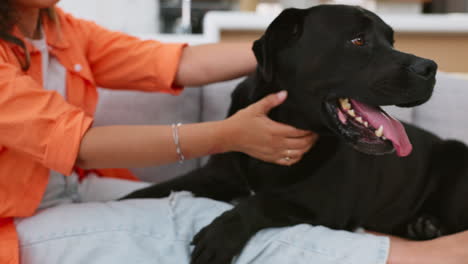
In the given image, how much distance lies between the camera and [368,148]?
0.88 meters

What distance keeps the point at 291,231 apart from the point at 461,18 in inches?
49.7

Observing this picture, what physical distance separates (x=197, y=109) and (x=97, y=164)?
1.96 ft

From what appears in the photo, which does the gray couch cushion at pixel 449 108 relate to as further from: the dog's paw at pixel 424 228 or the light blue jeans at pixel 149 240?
the light blue jeans at pixel 149 240

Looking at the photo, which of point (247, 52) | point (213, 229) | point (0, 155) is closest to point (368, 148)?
point (213, 229)

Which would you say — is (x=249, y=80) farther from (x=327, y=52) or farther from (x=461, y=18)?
(x=461, y=18)

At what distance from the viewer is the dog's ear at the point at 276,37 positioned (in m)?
0.94

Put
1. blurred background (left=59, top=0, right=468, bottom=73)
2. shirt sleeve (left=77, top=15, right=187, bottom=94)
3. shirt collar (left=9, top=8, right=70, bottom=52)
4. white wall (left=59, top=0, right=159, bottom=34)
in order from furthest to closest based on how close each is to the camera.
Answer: white wall (left=59, top=0, right=159, bottom=34) → blurred background (left=59, top=0, right=468, bottom=73) → shirt sleeve (left=77, top=15, right=187, bottom=94) → shirt collar (left=9, top=8, right=70, bottom=52)

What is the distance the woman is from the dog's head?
0.05m

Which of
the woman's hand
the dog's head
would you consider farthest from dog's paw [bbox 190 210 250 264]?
the dog's head

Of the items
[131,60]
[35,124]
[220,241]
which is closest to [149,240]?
[220,241]

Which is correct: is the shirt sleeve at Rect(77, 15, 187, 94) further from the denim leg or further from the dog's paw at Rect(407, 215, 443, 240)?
the dog's paw at Rect(407, 215, 443, 240)

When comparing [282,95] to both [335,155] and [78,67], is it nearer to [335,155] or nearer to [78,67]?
[335,155]

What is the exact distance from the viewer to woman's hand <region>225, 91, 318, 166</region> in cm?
95

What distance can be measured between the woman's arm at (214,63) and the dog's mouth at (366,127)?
0.38m
